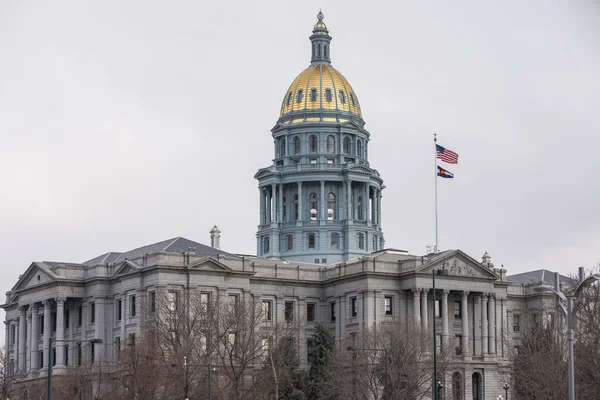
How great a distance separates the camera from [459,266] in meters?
162

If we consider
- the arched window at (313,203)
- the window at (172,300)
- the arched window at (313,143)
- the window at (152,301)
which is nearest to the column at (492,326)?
the arched window at (313,203)

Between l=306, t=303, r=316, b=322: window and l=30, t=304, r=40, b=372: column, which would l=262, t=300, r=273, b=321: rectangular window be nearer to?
l=306, t=303, r=316, b=322: window

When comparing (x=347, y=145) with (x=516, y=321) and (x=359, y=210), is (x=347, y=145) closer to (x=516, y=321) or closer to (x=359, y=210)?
(x=359, y=210)

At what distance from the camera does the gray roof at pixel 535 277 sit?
181712 millimetres

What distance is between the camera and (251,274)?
158 metres

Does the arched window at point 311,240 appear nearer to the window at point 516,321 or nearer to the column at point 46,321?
the window at point 516,321

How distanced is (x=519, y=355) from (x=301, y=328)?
23.2m

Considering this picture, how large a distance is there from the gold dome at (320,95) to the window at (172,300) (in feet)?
159

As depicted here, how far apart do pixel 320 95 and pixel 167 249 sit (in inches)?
1627

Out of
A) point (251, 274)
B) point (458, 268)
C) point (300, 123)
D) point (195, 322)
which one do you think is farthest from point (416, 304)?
point (300, 123)

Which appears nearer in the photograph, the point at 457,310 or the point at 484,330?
the point at 484,330

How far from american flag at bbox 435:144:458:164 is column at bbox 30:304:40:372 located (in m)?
47.2

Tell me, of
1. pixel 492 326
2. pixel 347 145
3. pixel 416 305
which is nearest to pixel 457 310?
pixel 492 326

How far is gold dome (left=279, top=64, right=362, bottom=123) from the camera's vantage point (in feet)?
632
